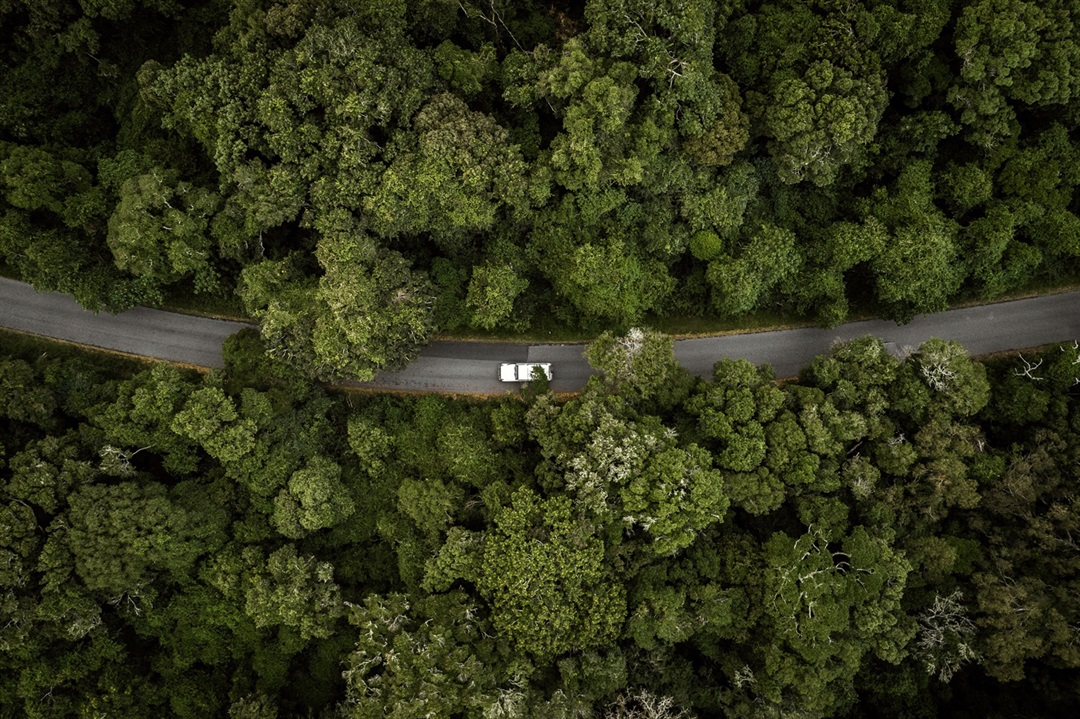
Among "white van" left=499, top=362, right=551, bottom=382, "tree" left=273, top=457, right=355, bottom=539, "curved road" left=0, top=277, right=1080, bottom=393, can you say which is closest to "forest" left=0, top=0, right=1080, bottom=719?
"tree" left=273, top=457, right=355, bottom=539

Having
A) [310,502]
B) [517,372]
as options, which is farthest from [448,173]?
[310,502]

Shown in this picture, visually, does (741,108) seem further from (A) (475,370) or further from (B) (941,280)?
(A) (475,370)

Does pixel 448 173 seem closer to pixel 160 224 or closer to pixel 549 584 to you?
pixel 160 224

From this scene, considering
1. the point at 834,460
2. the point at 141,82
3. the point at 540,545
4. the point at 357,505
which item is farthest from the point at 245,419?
the point at 834,460

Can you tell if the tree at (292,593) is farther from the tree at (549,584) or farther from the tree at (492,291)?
the tree at (492,291)

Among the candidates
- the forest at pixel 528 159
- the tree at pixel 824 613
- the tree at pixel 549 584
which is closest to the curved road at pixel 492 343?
the forest at pixel 528 159

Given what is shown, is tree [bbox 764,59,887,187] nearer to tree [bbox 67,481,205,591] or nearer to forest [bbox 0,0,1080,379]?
forest [bbox 0,0,1080,379]
